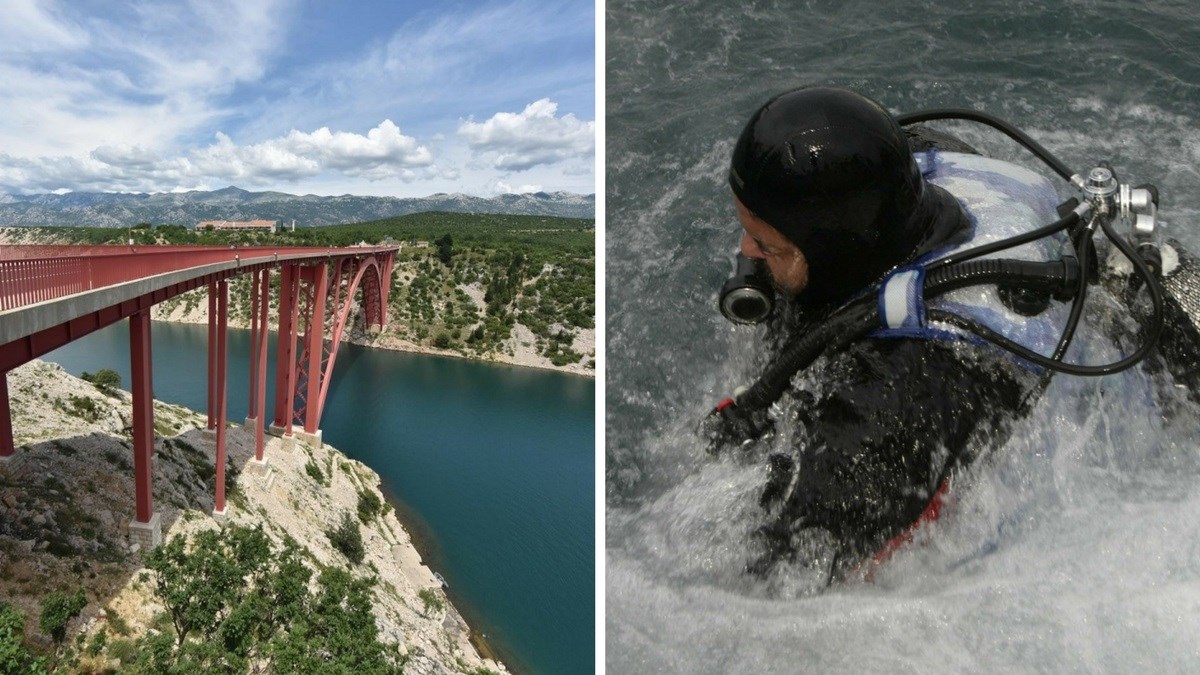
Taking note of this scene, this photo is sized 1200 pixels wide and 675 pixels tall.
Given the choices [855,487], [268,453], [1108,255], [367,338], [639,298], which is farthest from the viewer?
[367,338]

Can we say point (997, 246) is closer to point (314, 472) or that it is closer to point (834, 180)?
point (834, 180)

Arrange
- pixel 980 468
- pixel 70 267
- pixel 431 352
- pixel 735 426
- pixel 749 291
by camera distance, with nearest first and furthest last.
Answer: pixel 980 468 < pixel 749 291 < pixel 735 426 < pixel 70 267 < pixel 431 352

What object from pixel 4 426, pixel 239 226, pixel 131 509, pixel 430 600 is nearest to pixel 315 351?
pixel 430 600

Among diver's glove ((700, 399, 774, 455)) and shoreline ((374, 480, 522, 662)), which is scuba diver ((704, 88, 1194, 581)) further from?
shoreline ((374, 480, 522, 662))

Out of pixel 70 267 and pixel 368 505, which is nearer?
pixel 70 267

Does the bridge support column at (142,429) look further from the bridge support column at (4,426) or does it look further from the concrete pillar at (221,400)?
the bridge support column at (4,426)

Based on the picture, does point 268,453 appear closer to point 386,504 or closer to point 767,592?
point 386,504

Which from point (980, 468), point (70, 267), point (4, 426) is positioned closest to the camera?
point (980, 468)

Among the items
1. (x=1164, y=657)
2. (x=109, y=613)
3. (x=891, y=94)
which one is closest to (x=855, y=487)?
(x=1164, y=657)
